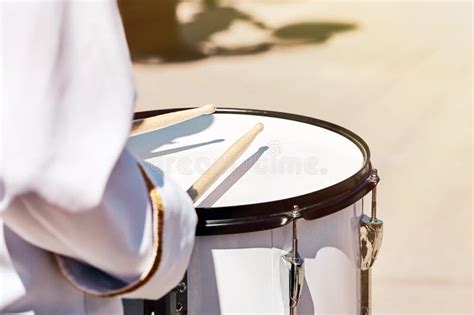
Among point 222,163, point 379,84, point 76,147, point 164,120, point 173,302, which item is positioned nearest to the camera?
point 76,147

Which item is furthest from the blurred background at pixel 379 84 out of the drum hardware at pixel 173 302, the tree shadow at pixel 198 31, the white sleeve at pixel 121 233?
the white sleeve at pixel 121 233

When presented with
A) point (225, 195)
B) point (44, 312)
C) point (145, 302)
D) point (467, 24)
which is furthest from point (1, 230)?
point (467, 24)

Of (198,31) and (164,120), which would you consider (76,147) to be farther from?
(198,31)

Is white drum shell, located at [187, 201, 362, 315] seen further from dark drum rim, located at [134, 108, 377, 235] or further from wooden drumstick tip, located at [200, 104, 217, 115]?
wooden drumstick tip, located at [200, 104, 217, 115]

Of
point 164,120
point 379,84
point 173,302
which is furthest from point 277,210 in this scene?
point 379,84

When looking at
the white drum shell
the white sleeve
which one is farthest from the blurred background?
the white sleeve

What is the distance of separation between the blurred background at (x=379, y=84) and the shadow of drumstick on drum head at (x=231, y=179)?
0.81 meters

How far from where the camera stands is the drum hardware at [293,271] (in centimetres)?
122

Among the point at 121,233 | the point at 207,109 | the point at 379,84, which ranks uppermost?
the point at 121,233

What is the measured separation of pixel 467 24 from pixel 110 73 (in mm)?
3999

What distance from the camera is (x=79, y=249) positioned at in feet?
2.61

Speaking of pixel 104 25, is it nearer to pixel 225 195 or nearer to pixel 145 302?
pixel 145 302

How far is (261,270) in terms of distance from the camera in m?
Answer: 1.25

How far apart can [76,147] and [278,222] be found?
0.52 m
